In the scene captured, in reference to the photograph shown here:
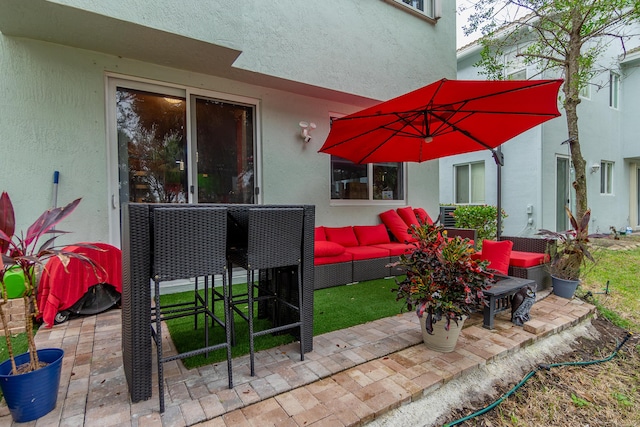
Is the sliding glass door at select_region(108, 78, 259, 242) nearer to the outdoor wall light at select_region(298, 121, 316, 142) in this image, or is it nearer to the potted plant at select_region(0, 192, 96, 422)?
the outdoor wall light at select_region(298, 121, 316, 142)

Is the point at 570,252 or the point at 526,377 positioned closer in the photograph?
the point at 526,377

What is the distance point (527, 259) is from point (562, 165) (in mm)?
6486

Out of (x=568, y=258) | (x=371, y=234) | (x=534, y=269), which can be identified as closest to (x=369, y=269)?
(x=371, y=234)

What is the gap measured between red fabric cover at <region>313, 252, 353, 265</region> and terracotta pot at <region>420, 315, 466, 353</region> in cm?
192

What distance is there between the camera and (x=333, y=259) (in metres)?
4.43

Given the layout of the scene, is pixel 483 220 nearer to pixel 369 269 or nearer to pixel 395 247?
pixel 395 247

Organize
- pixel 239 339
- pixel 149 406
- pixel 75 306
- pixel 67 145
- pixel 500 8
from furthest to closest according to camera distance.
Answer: pixel 500 8, pixel 67 145, pixel 75 306, pixel 239 339, pixel 149 406

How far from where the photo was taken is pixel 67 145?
3.59 meters

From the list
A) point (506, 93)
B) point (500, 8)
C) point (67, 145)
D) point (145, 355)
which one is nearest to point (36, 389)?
point (145, 355)

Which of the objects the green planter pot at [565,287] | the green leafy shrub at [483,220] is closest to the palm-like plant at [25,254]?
the green planter pot at [565,287]

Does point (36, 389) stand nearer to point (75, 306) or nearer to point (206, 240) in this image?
point (206, 240)

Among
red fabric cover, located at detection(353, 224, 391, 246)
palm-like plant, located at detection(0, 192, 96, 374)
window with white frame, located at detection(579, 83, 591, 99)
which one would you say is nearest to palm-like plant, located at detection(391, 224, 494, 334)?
palm-like plant, located at detection(0, 192, 96, 374)

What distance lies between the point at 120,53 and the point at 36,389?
3.62m

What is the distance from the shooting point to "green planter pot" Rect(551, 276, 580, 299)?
13.1 ft
